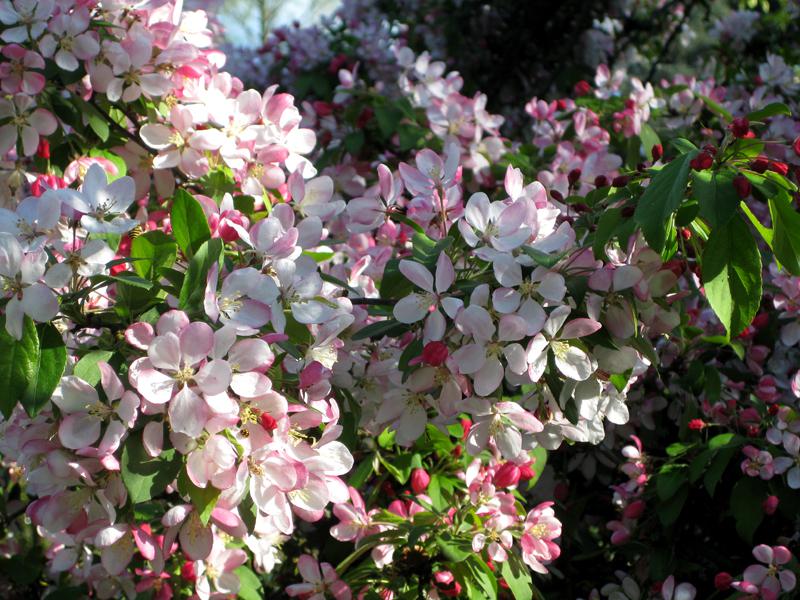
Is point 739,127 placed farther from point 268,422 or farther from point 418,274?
point 268,422

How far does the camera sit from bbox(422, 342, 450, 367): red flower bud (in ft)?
3.92

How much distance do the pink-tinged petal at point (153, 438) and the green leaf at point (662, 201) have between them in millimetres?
654

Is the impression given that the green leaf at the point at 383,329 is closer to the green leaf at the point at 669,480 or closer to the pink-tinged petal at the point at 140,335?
the pink-tinged petal at the point at 140,335

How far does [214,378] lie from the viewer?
41.8 inches

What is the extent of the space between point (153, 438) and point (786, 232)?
2.85 feet

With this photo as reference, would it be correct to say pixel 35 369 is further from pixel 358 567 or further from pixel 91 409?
pixel 358 567

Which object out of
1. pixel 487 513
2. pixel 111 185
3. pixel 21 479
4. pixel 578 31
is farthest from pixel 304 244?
pixel 578 31

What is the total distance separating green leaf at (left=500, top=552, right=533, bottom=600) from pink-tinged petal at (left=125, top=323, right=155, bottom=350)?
81 cm

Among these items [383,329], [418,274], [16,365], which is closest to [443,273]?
[418,274]

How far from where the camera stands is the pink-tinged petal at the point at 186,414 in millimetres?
1050

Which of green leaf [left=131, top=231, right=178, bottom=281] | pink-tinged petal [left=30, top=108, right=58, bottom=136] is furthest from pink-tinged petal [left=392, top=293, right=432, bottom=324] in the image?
pink-tinged petal [left=30, top=108, right=58, bottom=136]

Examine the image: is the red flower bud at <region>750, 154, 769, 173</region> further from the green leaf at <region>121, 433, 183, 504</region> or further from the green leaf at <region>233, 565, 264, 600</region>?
the green leaf at <region>233, 565, 264, 600</region>

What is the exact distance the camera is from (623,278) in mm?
Answer: 1184

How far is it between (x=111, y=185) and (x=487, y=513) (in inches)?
34.3
